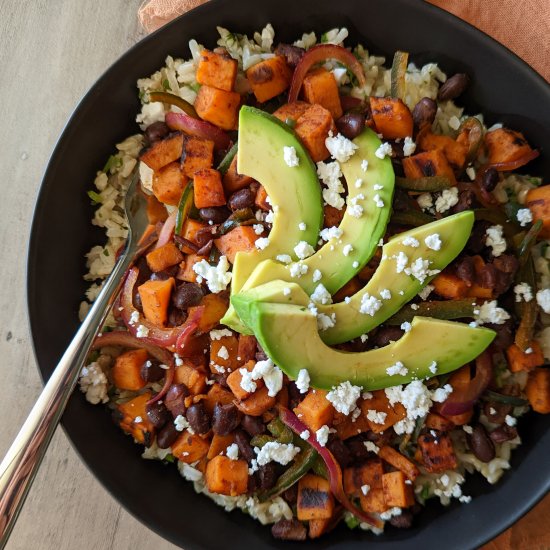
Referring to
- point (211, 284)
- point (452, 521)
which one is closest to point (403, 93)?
point (211, 284)

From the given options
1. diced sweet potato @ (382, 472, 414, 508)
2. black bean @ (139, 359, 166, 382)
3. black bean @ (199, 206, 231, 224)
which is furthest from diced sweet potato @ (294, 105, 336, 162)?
diced sweet potato @ (382, 472, 414, 508)

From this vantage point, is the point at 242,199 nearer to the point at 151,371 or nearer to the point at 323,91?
the point at 323,91

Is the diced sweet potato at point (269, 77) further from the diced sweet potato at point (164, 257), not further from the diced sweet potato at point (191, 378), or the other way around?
the diced sweet potato at point (191, 378)

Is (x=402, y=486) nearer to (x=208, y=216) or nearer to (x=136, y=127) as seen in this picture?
(x=208, y=216)

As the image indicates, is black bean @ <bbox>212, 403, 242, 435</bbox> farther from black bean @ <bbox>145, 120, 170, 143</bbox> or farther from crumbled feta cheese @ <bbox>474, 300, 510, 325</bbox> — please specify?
black bean @ <bbox>145, 120, 170, 143</bbox>

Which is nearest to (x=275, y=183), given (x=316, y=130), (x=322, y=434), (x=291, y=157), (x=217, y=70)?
(x=291, y=157)

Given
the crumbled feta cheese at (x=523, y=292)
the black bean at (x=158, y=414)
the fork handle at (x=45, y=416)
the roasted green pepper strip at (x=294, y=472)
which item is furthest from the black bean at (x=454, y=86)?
the black bean at (x=158, y=414)
